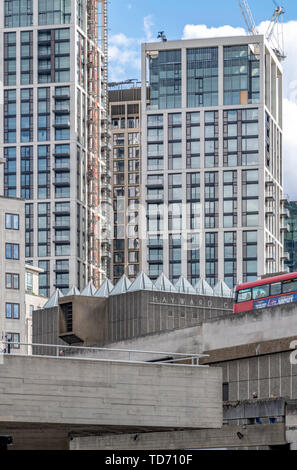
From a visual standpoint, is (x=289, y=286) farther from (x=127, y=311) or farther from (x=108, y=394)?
(x=108, y=394)

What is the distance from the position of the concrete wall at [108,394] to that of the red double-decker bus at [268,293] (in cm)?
4096

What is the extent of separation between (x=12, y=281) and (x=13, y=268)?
179cm

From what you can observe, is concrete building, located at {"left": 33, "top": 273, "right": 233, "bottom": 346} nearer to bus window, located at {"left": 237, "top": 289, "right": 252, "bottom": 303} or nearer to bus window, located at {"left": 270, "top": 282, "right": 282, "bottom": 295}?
bus window, located at {"left": 237, "top": 289, "right": 252, "bottom": 303}

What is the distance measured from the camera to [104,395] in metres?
39.0

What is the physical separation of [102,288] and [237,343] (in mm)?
43507

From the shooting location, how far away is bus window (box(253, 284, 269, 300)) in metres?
86.1

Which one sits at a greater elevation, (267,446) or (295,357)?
(295,357)

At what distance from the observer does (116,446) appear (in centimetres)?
6100

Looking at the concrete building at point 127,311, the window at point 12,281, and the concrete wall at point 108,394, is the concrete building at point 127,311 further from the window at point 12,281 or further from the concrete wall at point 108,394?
the concrete wall at point 108,394

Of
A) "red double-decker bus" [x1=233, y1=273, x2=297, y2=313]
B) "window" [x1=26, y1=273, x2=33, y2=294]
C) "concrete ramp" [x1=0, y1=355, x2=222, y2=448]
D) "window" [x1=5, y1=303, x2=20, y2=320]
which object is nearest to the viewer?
"concrete ramp" [x1=0, y1=355, x2=222, y2=448]

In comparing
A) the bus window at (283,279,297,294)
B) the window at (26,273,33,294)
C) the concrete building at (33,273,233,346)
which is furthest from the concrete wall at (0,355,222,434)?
the window at (26,273,33,294)

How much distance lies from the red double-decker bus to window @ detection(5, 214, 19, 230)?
59792 millimetres
